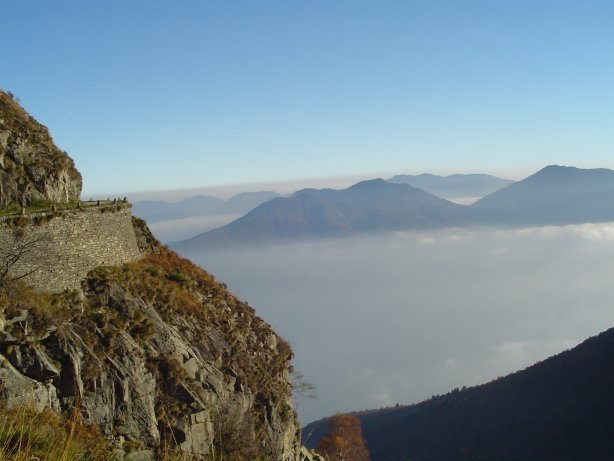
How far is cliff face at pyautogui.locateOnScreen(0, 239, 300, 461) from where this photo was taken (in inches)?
682

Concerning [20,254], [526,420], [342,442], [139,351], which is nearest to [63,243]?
[20,254]

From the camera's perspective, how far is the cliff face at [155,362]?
56.8 ft

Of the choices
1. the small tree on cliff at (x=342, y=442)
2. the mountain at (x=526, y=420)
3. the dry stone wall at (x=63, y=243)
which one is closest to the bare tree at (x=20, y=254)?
the dry stone wall at (x=63, y=243)

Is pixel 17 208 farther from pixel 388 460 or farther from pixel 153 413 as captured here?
pixel 388 460

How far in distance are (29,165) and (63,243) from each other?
5.46 metres

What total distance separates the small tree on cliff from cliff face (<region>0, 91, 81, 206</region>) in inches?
1393

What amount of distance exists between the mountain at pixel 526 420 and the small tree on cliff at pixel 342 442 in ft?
18.3

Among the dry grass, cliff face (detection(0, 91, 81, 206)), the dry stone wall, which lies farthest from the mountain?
the dry grass

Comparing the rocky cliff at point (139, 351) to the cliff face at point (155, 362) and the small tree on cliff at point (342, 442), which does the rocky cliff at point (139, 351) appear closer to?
the cliff face at point (155, 362)

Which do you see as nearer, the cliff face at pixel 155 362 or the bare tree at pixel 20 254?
the cliff face at pixel 155 362

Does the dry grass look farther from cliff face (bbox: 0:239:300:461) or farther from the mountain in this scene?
the mountain

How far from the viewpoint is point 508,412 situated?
274 feet

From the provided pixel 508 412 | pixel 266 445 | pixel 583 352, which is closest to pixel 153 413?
pixel 266 445

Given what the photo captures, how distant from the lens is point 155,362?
21359 millimetres
